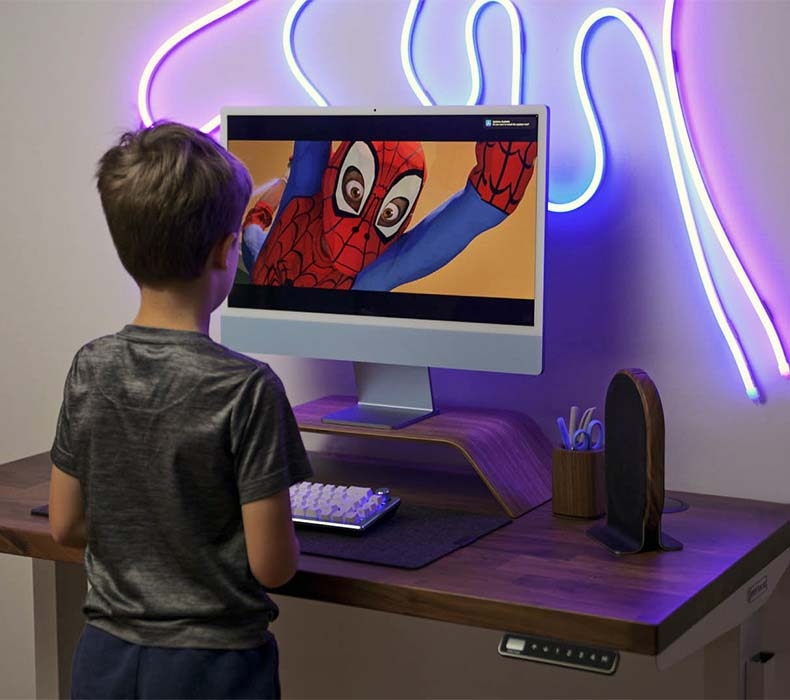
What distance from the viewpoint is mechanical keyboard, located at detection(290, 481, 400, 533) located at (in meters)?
1.71

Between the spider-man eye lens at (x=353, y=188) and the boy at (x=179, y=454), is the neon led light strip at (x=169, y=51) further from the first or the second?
the boy at (x=179, y=454)

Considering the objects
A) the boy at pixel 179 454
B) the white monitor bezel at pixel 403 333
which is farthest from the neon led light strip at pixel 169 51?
the boy at pixel 179 454

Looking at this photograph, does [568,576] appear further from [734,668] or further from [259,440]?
[259,440]

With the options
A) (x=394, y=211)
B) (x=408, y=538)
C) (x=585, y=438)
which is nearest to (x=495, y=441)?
(x=585, y=438)

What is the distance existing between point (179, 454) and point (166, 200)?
0.91ft

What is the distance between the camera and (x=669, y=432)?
198 cm

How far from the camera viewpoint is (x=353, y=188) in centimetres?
197

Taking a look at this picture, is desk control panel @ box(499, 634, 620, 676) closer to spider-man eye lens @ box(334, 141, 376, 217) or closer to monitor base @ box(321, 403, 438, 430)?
monitor base @ box(321, 403, 438, 430)

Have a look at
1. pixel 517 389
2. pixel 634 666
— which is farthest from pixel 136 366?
pixel 634 666

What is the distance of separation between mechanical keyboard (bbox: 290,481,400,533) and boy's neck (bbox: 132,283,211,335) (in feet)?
1.25

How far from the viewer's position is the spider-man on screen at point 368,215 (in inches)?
73.4

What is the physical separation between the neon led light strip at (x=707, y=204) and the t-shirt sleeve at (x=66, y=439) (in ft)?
3.17

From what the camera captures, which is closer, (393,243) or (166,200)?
(166,200)

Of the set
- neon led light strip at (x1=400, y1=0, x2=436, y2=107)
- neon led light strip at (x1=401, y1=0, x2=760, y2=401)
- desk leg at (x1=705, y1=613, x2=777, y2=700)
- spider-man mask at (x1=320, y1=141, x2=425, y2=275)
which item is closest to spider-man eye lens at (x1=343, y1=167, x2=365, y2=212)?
spider-man mask at (x1=320, y1=141, x2=425, y2=275)
